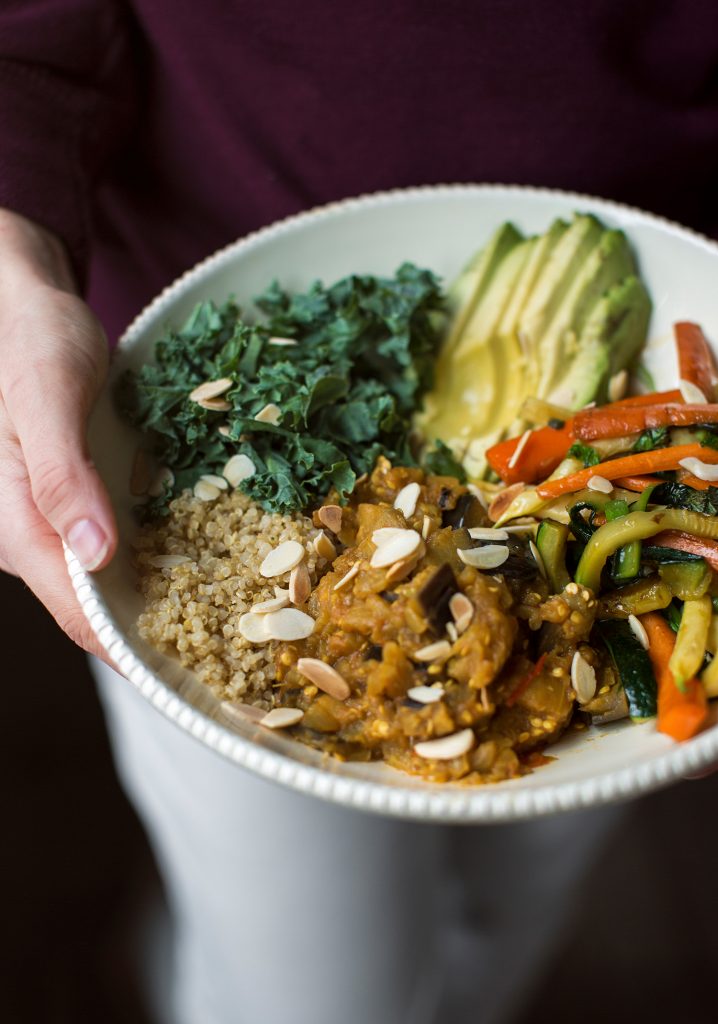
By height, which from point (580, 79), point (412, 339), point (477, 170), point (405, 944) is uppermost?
point (580, 79)

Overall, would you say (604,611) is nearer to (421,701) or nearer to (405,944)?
(421,701)

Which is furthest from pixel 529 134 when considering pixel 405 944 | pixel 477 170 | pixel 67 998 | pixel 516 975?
pixel 67 998

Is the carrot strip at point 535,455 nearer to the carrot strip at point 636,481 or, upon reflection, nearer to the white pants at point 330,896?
the carrot strip at point 636,481

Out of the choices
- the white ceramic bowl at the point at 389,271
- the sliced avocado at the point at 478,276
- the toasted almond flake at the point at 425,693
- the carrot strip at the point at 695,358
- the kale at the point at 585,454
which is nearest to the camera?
the white ceramic bowl at the point at 389,271

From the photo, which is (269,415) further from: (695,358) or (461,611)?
(695,358)

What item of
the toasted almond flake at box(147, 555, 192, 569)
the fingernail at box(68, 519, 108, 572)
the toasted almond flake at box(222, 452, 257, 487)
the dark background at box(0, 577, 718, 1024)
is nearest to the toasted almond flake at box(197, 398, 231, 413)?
the toasted almond flake at box(222, 452, 257, 487)

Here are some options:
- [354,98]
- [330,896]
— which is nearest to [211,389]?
[354,98]

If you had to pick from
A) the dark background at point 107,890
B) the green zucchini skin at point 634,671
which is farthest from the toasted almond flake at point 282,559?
the dark background at point 107,890
